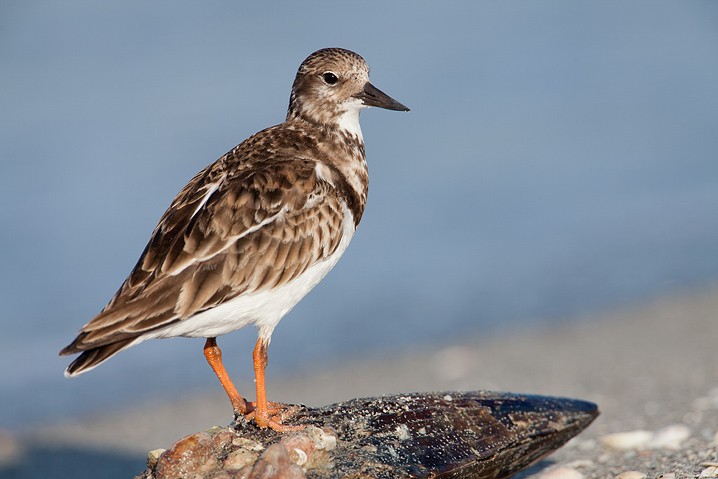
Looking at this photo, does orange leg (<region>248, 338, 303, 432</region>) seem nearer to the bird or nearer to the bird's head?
the bird

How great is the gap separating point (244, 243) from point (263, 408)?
0.84m

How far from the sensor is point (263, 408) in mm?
5016

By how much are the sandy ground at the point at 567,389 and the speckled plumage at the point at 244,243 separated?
6.02 feet

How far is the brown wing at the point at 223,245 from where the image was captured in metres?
4.75

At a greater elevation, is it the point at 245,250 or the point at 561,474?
the point at 245,250

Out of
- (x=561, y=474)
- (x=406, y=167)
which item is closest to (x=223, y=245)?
(x=561, y=474)

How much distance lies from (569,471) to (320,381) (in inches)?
148

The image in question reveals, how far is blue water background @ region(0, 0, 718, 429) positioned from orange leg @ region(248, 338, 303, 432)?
4.14 m

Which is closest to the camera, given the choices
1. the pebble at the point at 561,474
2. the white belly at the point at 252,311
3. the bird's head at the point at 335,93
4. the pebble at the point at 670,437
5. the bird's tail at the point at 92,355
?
the bird's tail at the point at 92,355

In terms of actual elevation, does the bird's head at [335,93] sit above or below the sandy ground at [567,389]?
above

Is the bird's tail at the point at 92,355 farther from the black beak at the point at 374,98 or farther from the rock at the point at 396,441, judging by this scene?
the black beak at the point at 374,98

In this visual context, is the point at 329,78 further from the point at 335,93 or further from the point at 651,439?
the point at 651,439

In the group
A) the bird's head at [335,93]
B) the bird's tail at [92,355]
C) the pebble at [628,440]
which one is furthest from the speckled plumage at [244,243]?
the pebble at [628,440]

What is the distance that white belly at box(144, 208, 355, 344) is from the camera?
4867mm
